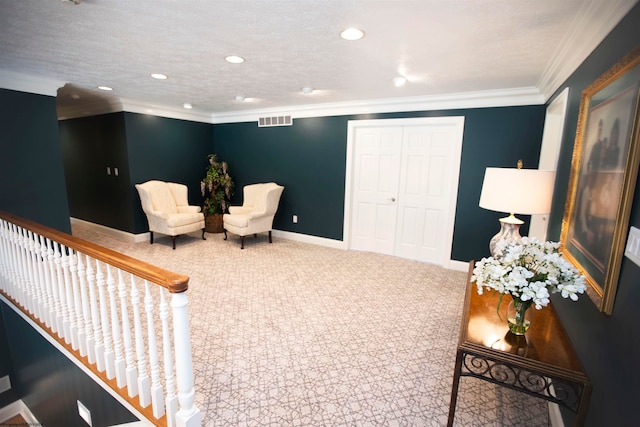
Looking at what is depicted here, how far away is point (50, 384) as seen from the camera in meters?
2.70

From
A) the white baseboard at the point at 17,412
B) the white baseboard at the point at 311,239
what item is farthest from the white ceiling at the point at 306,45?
the white baseboard at the point at 17,412

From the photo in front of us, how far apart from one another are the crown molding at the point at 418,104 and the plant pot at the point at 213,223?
74.3 inches

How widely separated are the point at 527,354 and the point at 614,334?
349 mm

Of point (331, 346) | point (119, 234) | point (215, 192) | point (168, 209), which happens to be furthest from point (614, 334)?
point (119, 234)

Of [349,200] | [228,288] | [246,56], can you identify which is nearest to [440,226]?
[349,200]

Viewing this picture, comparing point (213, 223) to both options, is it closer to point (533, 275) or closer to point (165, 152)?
point (165, 152)

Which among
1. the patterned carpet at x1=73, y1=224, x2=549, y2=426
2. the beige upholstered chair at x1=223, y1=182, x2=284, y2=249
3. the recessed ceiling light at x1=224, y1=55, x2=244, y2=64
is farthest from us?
the beige upholstered chair at x1=223, y1=182, x2=284, y2=249

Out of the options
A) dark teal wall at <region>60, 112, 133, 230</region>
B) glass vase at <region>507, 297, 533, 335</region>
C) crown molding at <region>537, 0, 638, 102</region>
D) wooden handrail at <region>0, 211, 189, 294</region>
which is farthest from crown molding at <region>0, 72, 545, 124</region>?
glass vase at <region>507, 297, 533, 335</region>

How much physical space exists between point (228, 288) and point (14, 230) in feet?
6.13

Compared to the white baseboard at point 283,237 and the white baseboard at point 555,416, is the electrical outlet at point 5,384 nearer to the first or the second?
the white baseboard at point 283,237

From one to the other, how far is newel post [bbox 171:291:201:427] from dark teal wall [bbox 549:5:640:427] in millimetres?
1715

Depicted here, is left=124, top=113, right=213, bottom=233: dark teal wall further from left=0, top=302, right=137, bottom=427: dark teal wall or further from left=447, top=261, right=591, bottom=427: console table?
left=447, top=261, right=591, bottom=427: console table

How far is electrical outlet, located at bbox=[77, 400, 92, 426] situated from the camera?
7.60 feet

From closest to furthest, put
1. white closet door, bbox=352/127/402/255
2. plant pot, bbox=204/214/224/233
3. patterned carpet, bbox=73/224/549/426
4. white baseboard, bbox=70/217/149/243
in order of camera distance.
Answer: patterned carpet, bbox=73/224/549/426 → white closet door, bbox=352/127/402/255 → white baseboard, bbox=70/217/149/243 → plant pot, bbox=204/214/224/233
